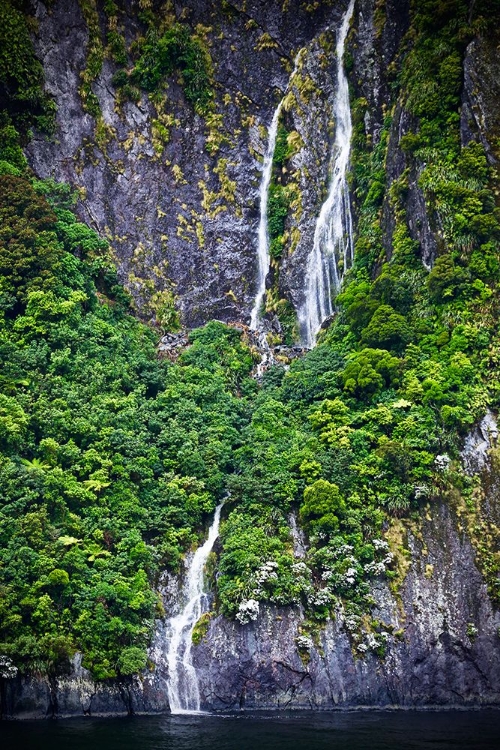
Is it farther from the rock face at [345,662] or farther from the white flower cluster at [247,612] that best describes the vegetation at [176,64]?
the rock face at [345,662]

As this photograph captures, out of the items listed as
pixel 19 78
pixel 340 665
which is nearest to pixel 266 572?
pixel 340 665

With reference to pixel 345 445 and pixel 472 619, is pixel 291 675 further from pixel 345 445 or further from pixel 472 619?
pixel 345 445

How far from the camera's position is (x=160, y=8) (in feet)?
162

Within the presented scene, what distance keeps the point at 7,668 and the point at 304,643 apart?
31.6ft

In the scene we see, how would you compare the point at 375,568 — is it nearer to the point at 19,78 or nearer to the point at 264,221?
the point at 264,221

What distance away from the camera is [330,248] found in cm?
4634

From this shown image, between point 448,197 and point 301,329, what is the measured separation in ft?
35.2

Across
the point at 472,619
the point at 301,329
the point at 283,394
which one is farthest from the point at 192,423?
the point at 472,619

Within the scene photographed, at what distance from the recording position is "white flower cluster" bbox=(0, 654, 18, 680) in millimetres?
27298

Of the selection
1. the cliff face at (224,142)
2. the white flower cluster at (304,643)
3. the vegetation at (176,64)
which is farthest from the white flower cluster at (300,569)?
the vegetation at (176,64)

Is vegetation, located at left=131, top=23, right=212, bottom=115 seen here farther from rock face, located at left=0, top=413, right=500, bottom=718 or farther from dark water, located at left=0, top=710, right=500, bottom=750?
dark water, located at left=0, top=710, right=500, bottom=750

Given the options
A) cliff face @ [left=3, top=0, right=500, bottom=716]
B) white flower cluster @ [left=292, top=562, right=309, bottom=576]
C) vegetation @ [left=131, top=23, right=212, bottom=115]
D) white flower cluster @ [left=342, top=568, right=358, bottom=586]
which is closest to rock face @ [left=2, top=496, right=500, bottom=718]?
white flower cluster @ [left=342, top=568, right=358, bottom=586]

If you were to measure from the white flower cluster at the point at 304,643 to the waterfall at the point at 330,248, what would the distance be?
62.1 ft

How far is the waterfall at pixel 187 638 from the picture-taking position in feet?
97.2
